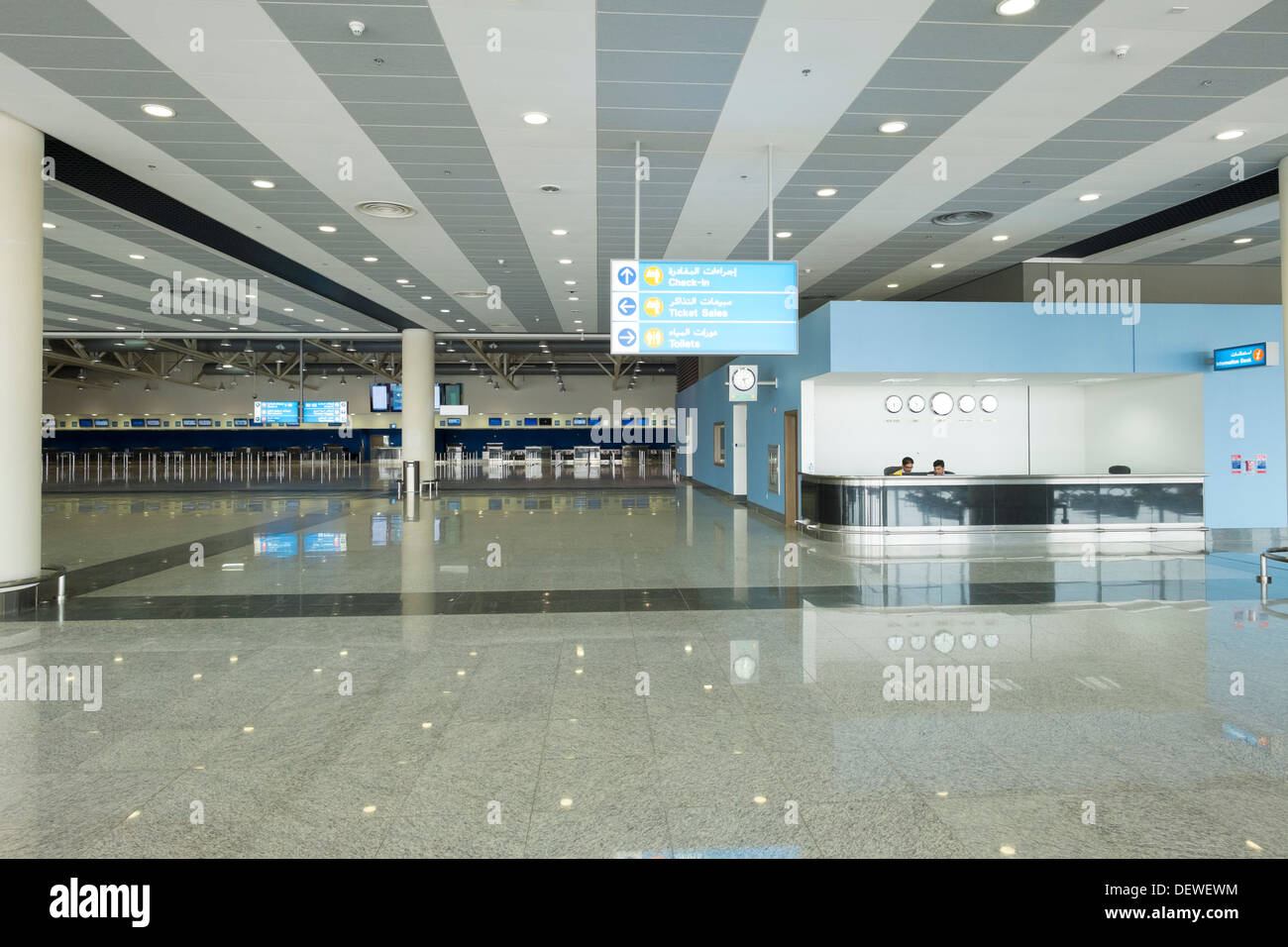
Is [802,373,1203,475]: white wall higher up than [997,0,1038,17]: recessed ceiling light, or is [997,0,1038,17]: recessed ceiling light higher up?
[997,0,1038,17]: recessed ceiling light

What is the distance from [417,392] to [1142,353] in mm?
16611

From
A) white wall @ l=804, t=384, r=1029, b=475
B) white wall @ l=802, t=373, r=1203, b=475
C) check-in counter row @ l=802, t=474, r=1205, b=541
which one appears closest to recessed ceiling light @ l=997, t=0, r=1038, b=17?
check-in counter row @ l=802, t=474, r=1205, b=541

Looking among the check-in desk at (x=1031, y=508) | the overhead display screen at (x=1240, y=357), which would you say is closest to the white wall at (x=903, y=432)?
the check-in desk at (x=1031, y=508)

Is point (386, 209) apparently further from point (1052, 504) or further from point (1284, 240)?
point (1052, 504)

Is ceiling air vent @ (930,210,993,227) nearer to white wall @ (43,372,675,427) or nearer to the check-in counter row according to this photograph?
the check-in counter row

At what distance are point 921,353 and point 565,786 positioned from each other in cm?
1016

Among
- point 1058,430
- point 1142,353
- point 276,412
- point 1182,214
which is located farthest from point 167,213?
point 276,412

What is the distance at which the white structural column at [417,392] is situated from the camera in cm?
2114

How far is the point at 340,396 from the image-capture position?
129 ft

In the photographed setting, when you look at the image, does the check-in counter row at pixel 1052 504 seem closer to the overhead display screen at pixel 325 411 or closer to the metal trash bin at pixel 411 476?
the metal trash bin at pixel 411 476

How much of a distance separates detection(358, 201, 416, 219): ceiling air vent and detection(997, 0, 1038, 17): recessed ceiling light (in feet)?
24.1

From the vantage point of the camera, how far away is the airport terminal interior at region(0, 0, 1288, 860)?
3.42 metres

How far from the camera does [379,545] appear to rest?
37.8 feet
